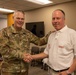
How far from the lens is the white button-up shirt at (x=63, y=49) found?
1643 millimetres

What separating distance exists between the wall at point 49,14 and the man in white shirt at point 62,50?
414cm

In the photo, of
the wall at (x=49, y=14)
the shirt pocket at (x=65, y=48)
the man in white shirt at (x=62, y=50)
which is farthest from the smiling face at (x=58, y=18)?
the wall at (x=49, y=14)

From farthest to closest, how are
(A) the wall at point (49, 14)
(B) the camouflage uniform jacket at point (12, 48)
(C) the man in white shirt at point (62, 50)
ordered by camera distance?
(A) the wall at point (49, 14), (B) the camouflage uniform jacket at point (12, 48), (C) the man in white shirt at point (62, 50)

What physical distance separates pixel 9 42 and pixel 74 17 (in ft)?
13.8

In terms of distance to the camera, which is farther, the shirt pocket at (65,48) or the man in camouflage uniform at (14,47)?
the man in camouflage uniform at (14,47)

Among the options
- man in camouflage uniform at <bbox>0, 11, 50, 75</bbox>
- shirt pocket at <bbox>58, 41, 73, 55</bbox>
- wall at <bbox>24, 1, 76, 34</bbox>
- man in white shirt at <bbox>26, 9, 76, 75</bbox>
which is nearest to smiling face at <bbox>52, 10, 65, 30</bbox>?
man in white shirt at <bbox>26, 9, 76, 75</bbox>

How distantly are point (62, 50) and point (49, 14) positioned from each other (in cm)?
523

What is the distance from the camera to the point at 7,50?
6.95 feet

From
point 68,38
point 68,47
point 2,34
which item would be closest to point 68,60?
point 68,47

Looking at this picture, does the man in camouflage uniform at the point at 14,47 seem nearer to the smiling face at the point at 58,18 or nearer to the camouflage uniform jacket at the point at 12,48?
the camouflage uniform jacket at the point at 12,48

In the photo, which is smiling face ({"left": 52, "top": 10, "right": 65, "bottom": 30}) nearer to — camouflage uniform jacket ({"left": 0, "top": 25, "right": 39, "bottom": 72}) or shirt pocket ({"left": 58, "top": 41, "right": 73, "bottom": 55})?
shirt pocket ({"left": 58, "top": 41, "right": 73, "bottom": 55})

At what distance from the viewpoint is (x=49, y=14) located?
6727 mm

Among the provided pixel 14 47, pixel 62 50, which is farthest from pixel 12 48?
pixel 62 50

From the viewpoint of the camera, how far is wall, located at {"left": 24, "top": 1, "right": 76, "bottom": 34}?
5.77 meters
